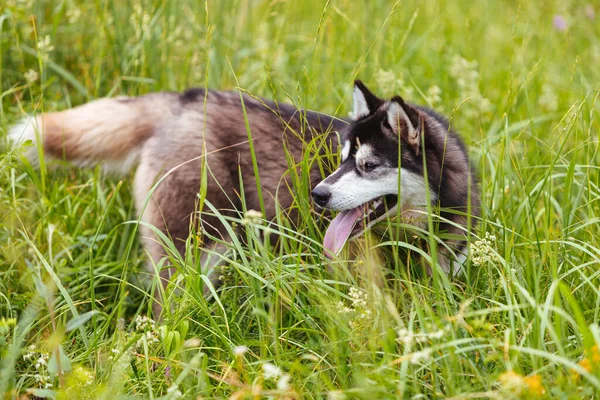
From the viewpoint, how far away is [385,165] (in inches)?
128

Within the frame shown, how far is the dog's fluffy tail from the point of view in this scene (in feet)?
12.5

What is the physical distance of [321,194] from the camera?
3.09 metres

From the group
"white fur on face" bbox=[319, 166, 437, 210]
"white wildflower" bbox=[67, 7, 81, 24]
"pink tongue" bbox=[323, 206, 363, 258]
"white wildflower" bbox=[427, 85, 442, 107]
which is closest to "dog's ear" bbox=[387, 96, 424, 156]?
"white fur on face" bbox=[319, 166, 437, 210]

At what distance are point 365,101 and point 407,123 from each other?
372 mm

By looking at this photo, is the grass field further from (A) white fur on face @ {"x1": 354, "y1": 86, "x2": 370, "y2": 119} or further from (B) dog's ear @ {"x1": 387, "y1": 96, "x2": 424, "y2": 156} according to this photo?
(B) dog's ear @ {"x1": 387, "y1": 96, "x2": 424, "y2": 156}

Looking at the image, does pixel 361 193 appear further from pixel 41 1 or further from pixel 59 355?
pixel 41 1

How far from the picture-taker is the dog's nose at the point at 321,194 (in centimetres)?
309

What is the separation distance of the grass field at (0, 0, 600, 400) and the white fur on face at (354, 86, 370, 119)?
0.45 ft

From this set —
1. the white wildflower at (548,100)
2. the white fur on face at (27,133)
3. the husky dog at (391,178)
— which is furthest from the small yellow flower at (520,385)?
the white wildflower at (548,100)

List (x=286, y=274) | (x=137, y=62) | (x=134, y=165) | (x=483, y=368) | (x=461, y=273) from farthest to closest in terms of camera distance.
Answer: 1. (x=137, y=62)
2. (x=134, y=165)
3. (x=461, y=273)
4. (x=286, y=274)
5. (x=483, y=368)

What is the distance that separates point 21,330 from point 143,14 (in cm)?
243

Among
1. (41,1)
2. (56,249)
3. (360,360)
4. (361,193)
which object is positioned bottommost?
(56,249)

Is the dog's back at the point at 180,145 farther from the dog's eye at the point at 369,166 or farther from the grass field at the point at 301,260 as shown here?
the dog's eye at the point at 369,166

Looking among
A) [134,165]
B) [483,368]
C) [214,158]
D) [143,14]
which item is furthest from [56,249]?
[483,368]
